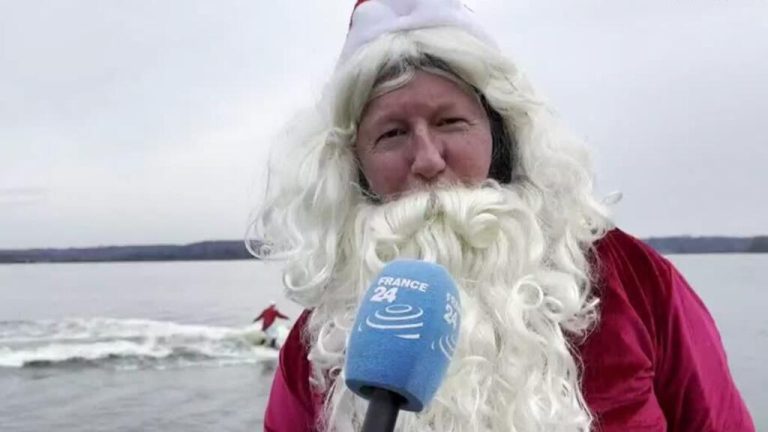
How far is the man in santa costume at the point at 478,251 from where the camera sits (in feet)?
5.64

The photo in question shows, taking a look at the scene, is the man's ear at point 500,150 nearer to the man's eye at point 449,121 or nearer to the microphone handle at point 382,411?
the man's eye at point 449,121

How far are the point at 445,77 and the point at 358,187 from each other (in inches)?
10.8

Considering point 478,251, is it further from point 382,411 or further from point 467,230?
point 382,411

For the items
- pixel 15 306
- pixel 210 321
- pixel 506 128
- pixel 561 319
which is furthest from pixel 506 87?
pixel 15 306

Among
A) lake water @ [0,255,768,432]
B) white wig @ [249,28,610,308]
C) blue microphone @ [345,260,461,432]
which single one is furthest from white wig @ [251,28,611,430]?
lake water @ [0,255,768,432]

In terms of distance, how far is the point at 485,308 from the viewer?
176cm

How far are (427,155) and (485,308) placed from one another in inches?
11.4

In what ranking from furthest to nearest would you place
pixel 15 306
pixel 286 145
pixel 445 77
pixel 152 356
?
pixel 15 306
pixel 152 356
pixel 286 145
pixel 445 77

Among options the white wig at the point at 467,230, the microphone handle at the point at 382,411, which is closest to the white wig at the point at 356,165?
the white wig at the point at 467,230

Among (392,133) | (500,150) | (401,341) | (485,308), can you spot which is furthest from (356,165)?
(401,341)

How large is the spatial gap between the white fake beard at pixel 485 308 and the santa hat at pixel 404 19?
0.34 meters

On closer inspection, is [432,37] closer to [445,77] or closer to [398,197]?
[445,77]

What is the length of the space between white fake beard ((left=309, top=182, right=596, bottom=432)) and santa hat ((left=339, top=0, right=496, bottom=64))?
341mm

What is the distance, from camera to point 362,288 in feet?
5.86
